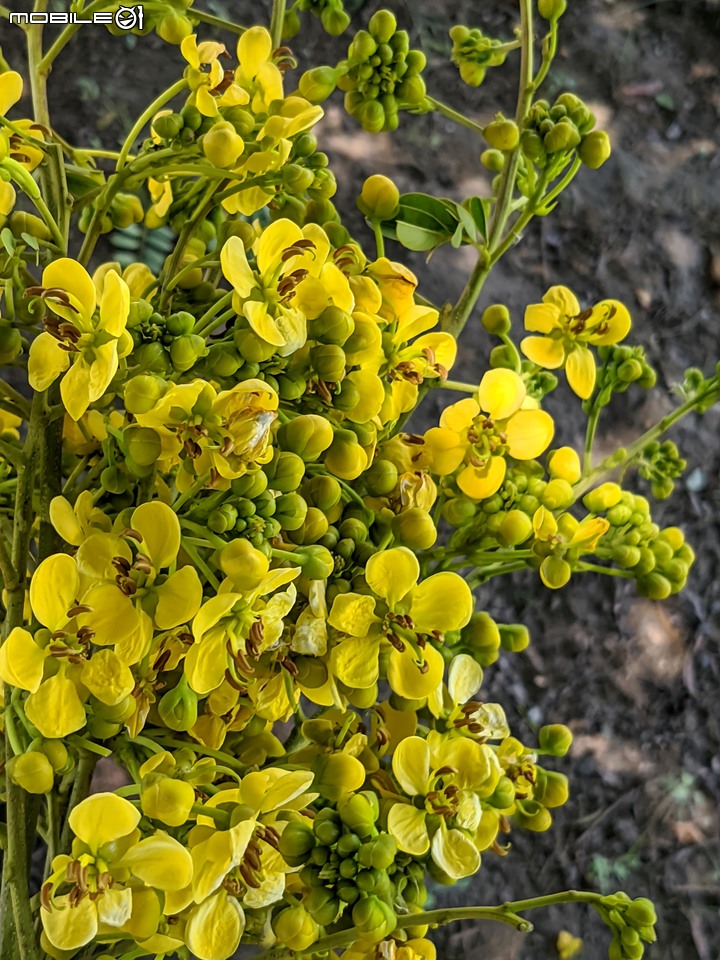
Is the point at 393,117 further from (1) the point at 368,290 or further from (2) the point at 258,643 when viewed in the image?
(2) the point at 258,643

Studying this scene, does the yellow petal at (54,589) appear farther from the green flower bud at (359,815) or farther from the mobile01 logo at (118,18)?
the mobile01 logo at (118,18)

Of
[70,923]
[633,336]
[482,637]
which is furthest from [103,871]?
[633,336]

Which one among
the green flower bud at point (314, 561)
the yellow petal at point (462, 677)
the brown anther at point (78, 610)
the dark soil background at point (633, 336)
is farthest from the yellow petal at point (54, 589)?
the dark soil background at point (633, 336)

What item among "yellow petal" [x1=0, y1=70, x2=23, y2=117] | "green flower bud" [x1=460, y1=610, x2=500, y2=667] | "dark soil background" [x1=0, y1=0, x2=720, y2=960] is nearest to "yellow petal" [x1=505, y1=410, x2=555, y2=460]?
"green flower bud" [x1=460, y1=610, x2=500, y2=667]

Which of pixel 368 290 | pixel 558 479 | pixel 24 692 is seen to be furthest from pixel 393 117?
pixel 24 692

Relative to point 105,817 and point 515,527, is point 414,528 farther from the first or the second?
point 105,817

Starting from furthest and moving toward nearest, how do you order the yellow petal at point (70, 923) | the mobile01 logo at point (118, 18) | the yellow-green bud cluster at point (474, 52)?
1. the yellow-green bud cluster at point (474, 52)
2. the mobile01 logo at point (118, 18)
3. the yellow petal at point (70, 923)
